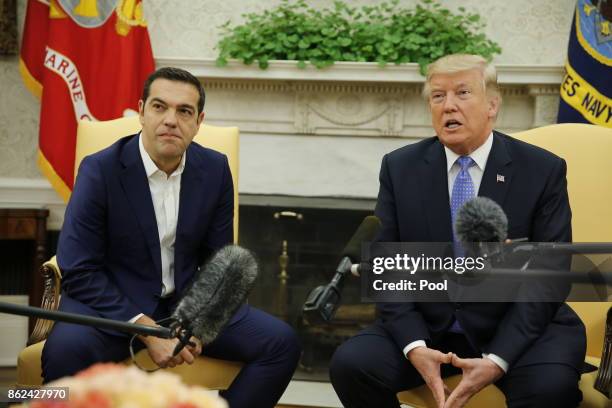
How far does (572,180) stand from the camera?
2.46 meters

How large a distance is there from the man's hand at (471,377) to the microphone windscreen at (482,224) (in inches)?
39.2

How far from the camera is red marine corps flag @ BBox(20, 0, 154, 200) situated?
3.87m

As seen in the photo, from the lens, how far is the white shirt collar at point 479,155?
2.19 metres

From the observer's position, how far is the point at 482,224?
98 cm

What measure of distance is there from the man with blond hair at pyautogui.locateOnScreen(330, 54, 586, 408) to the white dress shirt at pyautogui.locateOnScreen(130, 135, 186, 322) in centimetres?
56

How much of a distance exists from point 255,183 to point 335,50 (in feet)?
2.58

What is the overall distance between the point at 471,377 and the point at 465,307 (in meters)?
0.20

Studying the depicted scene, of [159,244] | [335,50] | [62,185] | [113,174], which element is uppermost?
[335,50]

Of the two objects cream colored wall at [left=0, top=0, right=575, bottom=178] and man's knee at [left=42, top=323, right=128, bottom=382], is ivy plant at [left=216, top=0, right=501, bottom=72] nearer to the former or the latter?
cream colored wall at [left=0, top=0, right=575, bottom=178]

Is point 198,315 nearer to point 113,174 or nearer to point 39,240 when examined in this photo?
point 113,174

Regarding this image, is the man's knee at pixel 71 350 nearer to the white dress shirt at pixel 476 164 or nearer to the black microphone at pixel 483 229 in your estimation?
the white dress shirt at pixel 476 164

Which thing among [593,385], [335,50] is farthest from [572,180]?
[335,50]

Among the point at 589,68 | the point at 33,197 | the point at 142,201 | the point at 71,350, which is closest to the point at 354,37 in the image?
the point at 589,68

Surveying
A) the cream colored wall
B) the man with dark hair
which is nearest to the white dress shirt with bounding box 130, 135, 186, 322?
the man with dark hair
